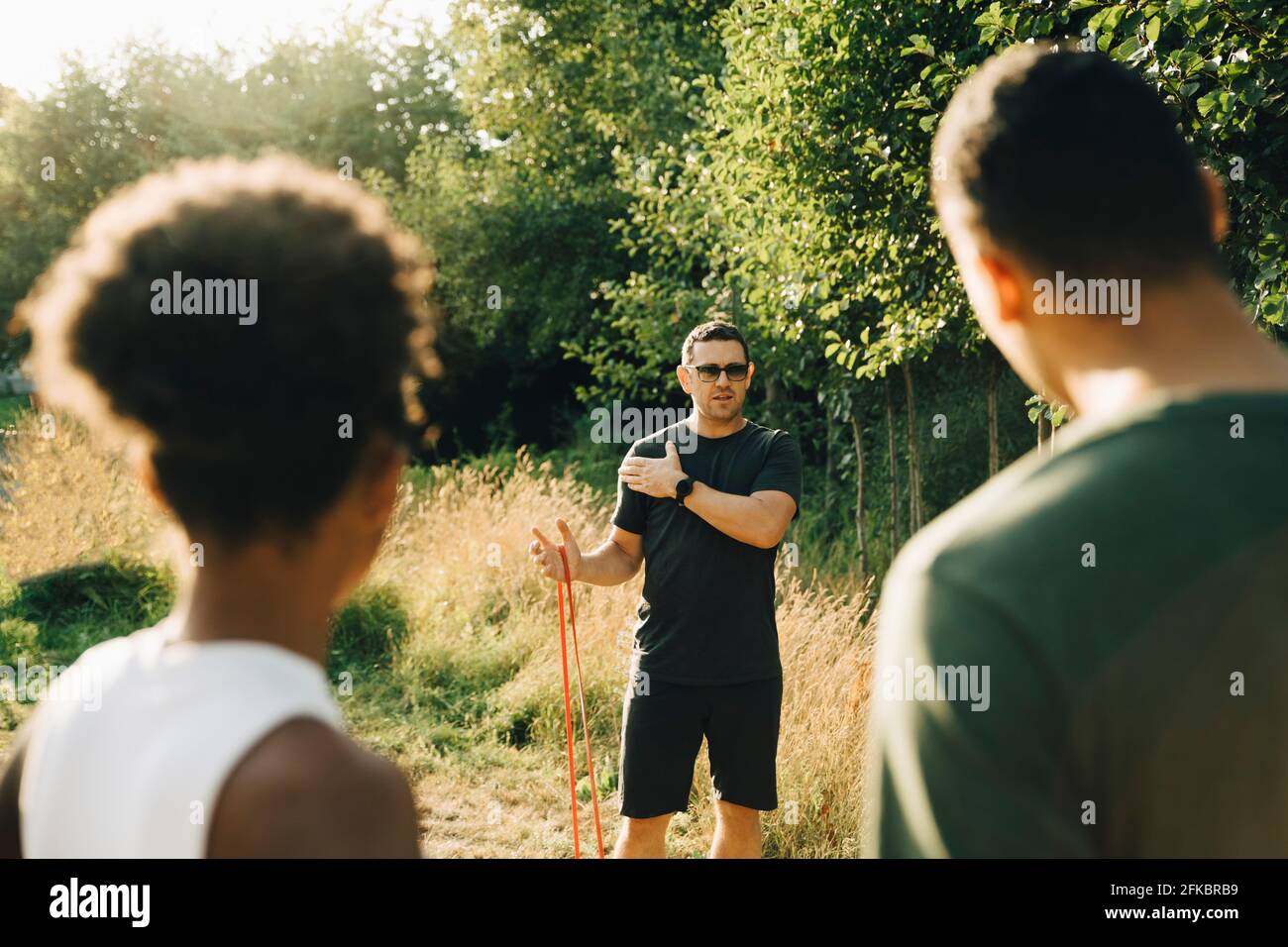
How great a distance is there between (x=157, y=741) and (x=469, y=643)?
704 centimetres

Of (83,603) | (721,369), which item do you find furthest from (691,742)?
(83,603)

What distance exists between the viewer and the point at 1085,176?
3.78 feet

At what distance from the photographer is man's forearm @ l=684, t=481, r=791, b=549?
12.6 feet

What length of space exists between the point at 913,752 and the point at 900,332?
4.93 m

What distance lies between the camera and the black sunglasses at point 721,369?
13.5 feet

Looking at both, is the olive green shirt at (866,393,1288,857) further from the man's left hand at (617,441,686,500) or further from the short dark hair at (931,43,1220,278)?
the man's left hand at (617,441,686,500)

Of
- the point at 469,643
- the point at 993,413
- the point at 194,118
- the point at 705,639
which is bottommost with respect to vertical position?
the point at 469,643

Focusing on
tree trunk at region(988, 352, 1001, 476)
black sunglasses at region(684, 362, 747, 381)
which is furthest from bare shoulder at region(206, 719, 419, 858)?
tree trunk at region(988, 352, 1001, 476)

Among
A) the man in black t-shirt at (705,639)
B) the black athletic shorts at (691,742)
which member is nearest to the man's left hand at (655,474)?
the man in black t-shirt at (705,639)

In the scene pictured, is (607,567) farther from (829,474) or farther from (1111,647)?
(829,474)

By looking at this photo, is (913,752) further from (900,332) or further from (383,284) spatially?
(900,332)

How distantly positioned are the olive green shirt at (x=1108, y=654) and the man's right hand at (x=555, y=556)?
3026 mm

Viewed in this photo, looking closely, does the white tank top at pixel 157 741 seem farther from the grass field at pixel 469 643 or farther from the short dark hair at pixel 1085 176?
the grass field at pixel 469 643
